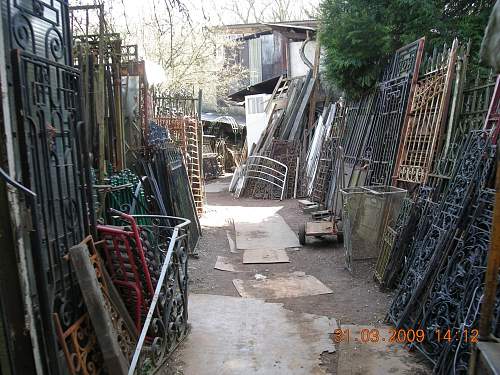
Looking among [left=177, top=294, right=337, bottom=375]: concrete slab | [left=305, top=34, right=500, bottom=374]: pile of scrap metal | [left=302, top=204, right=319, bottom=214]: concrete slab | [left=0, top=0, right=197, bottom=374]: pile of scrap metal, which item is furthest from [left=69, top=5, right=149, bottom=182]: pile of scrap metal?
[left=302, top=204, right=319, bottom=214]: concrete slab

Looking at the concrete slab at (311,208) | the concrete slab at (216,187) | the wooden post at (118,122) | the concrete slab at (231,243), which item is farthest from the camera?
the concrete slab at (216,187)

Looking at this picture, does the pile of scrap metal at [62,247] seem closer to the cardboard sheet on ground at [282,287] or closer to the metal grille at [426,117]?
the cardboard sheet on ground at [282,287]

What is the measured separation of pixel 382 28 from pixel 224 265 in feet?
17.3

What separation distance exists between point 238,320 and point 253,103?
13.5 metres

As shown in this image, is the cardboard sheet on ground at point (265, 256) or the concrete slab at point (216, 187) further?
the concrete slab at point (216, 187)

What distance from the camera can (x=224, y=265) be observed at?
22.3ft

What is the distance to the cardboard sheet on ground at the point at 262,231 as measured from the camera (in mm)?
8016

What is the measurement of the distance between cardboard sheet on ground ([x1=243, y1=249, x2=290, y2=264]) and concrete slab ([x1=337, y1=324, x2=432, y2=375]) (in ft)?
9.82

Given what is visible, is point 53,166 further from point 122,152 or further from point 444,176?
point 444,176

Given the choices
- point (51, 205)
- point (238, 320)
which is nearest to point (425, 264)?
point (238, 320)

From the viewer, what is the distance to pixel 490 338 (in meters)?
2.20

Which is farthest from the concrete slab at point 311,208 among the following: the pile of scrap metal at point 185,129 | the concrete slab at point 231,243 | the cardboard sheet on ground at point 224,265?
the cardboard sheet on ground at point 224,265
